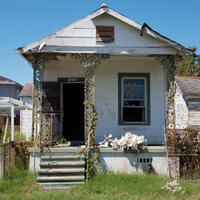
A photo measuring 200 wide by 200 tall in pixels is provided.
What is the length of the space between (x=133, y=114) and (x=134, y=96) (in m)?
0.67

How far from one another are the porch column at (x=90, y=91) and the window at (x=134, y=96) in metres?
1.85

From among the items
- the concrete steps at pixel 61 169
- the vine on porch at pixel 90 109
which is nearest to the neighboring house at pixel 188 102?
the vine on porch at pixel 90 109

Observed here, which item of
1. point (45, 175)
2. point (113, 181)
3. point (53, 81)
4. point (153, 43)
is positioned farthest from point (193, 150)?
point (53, 81)

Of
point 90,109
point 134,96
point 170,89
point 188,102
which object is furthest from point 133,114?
point 188,102

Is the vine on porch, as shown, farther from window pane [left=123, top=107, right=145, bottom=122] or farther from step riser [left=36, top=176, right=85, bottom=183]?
window pane [left=123, top=107, right=145, bottom=122]

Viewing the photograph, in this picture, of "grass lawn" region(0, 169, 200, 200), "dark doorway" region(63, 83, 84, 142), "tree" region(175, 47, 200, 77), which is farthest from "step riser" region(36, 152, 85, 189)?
"tree" region(175, 47, 200, 77)

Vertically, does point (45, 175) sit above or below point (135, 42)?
below

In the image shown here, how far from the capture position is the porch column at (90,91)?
6.84 metres

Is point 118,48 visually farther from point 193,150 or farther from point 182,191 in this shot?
point 182,191

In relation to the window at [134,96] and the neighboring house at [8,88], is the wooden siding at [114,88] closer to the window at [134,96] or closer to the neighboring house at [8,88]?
the window at [134,96]

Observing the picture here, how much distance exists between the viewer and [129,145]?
6.73 m

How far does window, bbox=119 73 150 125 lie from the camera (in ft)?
28.7

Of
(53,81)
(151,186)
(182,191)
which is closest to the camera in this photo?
(182,191)

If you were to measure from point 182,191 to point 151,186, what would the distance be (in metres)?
0.73
